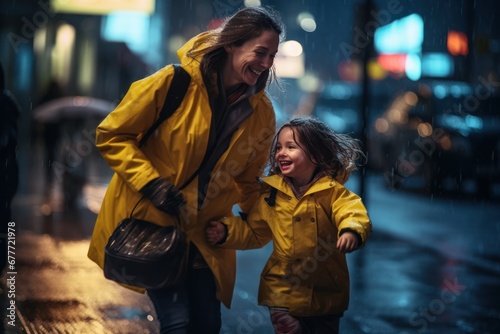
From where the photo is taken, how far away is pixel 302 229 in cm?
418

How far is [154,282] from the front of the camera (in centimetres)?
394

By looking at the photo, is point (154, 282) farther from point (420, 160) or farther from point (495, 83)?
point (495, 83)

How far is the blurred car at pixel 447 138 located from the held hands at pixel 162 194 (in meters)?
16.2

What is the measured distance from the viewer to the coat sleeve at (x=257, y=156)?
4297mm

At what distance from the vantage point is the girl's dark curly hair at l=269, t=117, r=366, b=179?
4305 mm

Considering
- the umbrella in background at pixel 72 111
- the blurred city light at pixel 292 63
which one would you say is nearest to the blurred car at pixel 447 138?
the umbrella in background at pixel 72 111

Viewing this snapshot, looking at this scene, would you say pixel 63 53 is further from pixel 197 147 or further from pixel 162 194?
pixel 162 194

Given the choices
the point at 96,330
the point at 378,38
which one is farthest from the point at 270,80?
the point at 378,38
